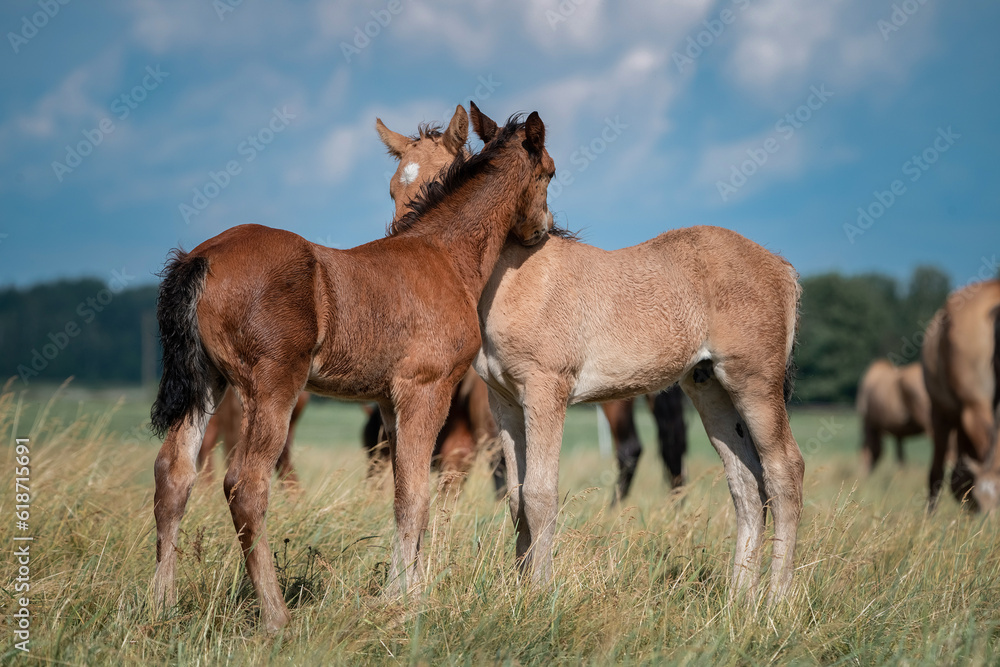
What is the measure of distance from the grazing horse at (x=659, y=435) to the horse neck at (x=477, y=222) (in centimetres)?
407

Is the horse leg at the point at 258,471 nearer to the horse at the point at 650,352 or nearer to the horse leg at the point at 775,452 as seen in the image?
the horse at the point at 650,352

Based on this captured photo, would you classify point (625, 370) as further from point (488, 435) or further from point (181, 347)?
point (488, 435)

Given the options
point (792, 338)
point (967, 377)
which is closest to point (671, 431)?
point (792, 338)

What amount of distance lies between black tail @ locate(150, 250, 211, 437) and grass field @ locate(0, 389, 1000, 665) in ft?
2.40

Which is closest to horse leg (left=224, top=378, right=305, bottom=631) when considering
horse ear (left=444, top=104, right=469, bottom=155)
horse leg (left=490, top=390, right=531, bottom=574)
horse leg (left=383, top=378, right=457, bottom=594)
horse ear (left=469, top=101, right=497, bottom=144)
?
horse leg (left=383, top=378, right=457, bottom=594)

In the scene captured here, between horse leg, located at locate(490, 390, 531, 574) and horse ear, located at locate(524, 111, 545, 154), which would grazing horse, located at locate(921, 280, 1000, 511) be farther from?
horse ear, located at locate(524, 111, 545, 154)

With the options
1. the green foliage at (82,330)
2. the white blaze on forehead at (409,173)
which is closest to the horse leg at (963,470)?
the white blaze on forehead at (409,173)

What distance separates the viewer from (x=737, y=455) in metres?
4.64

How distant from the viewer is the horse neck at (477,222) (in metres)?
3.88

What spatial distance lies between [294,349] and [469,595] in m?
1.29

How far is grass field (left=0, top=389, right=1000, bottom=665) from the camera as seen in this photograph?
9.57 ft

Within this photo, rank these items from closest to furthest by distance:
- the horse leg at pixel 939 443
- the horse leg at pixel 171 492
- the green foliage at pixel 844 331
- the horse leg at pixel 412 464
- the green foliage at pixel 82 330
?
the horse leg at pixel 171 492 → the horse leg at pixel 412 464 → the horse leg at pixel 939 443 → the green foliage at pixel 82 330 → the green foliage at pixel 844 331

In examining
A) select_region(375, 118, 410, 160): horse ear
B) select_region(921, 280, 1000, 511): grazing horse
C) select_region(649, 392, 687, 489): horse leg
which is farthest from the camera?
select_region(921, 280, 1000, 511): grazing horse

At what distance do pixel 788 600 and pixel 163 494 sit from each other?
2.97m
